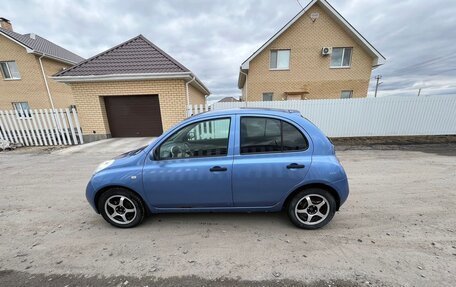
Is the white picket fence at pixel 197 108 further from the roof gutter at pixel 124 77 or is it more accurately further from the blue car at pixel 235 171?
the blue car at pixel 235 171

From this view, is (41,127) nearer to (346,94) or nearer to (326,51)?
(326,51)

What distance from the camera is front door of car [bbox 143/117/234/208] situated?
7.90 ft

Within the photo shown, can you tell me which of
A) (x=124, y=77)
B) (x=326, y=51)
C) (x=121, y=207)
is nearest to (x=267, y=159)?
(x=121, y=207)

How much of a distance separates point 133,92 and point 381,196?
9.70m

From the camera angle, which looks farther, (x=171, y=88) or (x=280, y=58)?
(x=280, y=58)

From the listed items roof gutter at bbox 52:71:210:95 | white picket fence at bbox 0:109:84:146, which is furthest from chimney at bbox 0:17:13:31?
roof gutter at bbox 52:71:210:95

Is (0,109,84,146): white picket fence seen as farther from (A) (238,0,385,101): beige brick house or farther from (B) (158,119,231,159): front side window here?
(A) (238,0,385,101): beige brick house

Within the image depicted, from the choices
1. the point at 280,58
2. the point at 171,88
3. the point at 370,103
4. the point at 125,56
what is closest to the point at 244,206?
the point at 171,88

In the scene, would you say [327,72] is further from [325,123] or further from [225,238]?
[225,238]

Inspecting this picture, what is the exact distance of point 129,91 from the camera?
8750 millimetres

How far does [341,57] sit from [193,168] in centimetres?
Answer: 1536

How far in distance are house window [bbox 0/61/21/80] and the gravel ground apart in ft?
58.3

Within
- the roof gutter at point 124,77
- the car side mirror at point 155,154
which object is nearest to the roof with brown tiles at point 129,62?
the roof gutter at point 124,77

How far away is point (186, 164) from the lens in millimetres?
2430
